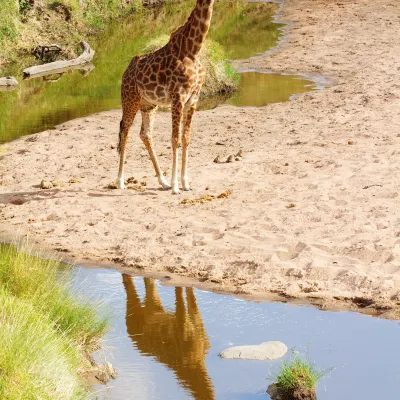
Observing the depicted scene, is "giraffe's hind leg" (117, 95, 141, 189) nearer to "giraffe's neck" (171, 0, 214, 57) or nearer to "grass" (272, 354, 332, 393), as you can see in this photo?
"giraffe's neck" (171, 0, 214, 57)

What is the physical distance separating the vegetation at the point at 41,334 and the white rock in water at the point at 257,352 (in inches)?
43.9

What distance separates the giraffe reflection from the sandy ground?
62 cm

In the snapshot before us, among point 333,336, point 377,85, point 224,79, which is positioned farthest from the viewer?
point 224,79

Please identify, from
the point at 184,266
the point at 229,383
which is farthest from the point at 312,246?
the point at 229,383

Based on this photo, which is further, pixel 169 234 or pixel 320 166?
pixel 320 166

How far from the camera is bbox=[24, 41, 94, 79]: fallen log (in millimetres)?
24219

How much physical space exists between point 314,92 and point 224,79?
2338 millimetres

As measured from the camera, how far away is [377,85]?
63.1 feet

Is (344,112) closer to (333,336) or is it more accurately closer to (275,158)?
(275,158)

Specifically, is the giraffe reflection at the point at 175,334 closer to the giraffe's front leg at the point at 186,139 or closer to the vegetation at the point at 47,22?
the giraffe's front leg at the point at 186,139

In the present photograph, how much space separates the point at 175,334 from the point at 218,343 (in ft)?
1.57

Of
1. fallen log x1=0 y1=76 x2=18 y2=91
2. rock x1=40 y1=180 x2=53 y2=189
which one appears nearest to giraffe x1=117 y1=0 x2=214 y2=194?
rock x1=40 y1=180 x2=53 y2=189

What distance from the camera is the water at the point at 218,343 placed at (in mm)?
6902

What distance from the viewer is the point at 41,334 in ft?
21.2
